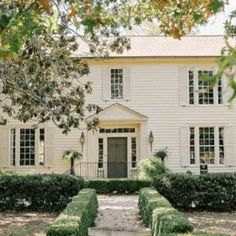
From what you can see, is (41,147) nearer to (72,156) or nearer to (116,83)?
(72,156)

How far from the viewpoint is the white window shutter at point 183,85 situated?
2570 centimetres

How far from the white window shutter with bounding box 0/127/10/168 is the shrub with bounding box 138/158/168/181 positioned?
23.6 feet

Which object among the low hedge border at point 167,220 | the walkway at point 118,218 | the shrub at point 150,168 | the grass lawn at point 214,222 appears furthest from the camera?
the shrub at point 150,168

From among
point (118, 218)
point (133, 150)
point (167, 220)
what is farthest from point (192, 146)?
point (167, 220)

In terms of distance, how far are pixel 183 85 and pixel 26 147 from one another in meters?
8.87

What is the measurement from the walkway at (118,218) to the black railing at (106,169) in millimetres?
4798

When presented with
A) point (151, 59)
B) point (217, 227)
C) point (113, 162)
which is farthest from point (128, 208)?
point (151, 59)

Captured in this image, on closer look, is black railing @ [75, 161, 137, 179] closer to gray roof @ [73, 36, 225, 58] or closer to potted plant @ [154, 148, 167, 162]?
potted plant @ [154, 148, 167, 162]

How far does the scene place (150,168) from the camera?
22297mm

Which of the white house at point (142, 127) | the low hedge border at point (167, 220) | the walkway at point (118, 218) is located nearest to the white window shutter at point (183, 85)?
the white house at point (142, 127)

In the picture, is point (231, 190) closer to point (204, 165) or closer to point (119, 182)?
point (119, 182)

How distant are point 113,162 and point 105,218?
11.8m

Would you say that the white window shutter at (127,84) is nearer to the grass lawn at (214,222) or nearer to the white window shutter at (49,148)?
the white window shutter at (49,148)

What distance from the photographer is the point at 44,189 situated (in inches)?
619
